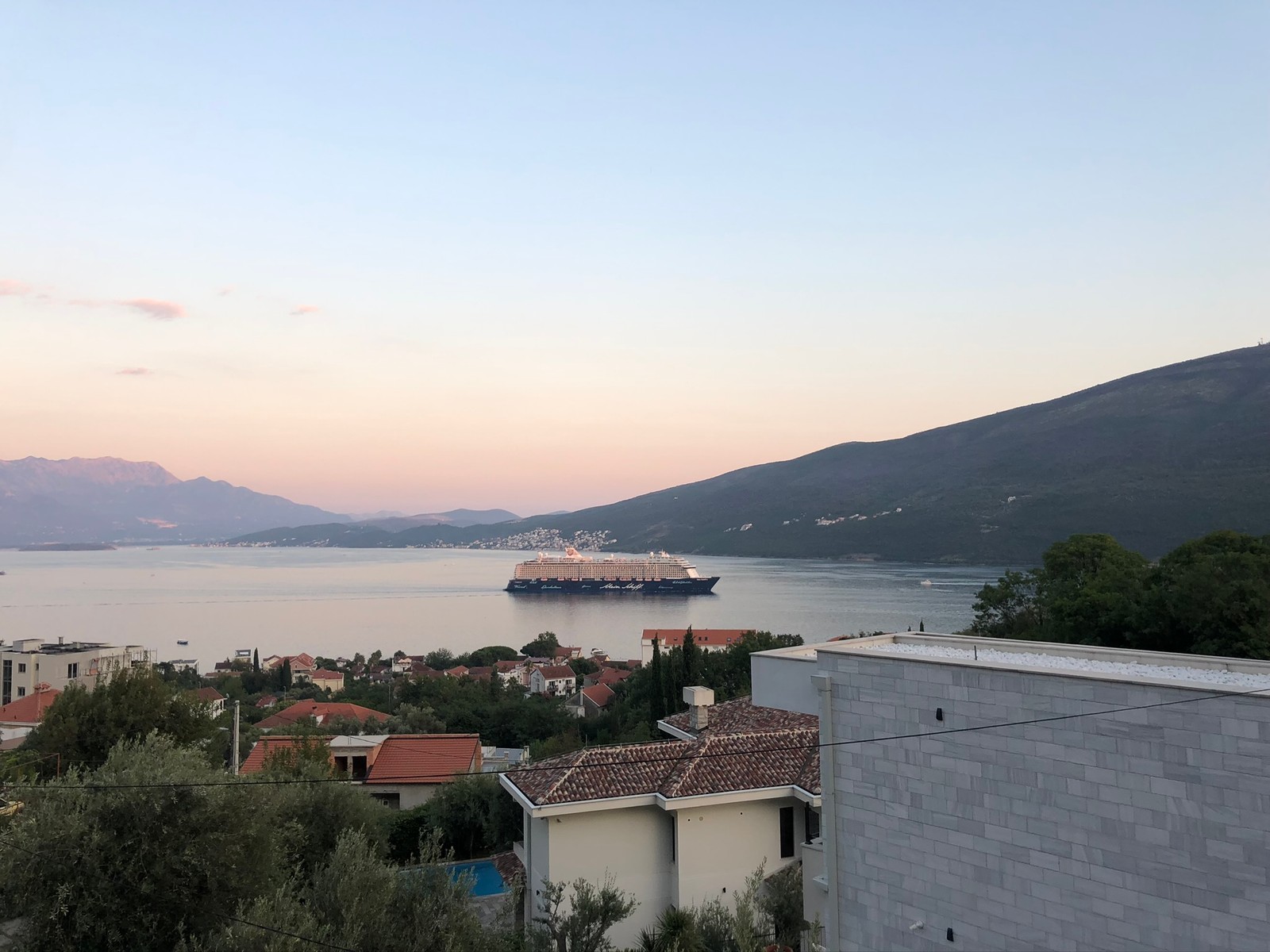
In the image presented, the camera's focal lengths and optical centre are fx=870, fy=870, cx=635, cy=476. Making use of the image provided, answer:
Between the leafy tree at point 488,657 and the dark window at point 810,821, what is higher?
the dark window at point 810,821

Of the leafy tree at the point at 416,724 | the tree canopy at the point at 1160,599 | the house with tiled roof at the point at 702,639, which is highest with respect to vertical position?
the tree canopy at the point at 1160,599

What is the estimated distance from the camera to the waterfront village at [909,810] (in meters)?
3.77

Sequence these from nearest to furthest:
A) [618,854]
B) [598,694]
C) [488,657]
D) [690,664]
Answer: [618,854] < [690,664] < [598,694] < [488,657]

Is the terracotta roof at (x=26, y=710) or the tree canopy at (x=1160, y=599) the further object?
the terracotta roof at (x=26, y=710)

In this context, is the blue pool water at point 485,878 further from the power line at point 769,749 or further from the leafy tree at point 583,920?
the leafy tree at point 583,920

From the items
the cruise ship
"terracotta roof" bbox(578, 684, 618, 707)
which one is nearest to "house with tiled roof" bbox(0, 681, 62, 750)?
"terracotta roof" bbox(578, 684, 618, 707)

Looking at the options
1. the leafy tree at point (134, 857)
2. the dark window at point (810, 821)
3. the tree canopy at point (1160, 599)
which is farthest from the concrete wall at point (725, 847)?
the tree canopy at point (1160, 599)

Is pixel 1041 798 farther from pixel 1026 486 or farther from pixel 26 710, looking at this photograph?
pixel 1026 486

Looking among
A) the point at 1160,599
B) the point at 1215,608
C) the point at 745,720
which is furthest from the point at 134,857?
the point at 1160,599

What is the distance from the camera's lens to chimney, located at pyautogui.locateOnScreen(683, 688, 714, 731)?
10.4 m

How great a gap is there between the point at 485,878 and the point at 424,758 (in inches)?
177

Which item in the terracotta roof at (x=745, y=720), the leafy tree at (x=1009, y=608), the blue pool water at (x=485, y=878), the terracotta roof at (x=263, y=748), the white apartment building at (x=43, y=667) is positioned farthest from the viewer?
the white apartment building at (x=43, y=667)

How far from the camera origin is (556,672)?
123ft

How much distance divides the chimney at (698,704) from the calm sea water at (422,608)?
35935mm
